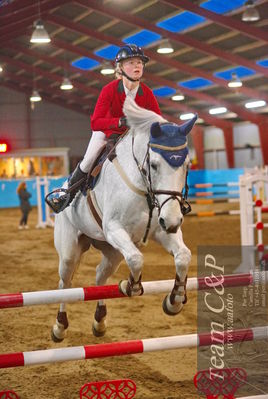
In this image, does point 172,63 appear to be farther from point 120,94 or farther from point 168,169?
point 168,169

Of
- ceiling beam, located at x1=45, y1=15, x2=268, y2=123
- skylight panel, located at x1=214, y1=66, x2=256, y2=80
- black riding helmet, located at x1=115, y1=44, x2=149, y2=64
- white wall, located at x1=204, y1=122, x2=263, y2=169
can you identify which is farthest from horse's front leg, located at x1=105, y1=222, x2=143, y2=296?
white wall, located at x1=204, y1=122, x2=263, y2=169

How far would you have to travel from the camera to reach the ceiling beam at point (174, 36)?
18.9 meters

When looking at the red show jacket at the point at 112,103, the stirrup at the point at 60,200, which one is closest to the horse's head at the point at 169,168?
the red show jacket at the point at 112,103

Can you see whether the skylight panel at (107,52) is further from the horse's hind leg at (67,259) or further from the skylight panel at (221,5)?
the horse's hind leg at (67,259)

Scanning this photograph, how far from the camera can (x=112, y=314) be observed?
7.09m

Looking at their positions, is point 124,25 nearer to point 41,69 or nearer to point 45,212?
point 45,212

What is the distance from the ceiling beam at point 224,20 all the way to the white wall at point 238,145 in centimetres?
1371

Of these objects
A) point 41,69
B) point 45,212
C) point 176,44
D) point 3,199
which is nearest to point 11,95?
point 41,69

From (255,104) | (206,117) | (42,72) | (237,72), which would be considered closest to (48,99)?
(42,72)

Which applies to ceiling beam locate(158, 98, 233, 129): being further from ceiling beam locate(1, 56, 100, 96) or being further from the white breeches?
the white breeches

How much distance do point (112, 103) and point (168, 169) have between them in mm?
929

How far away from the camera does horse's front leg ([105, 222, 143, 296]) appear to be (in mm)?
3518

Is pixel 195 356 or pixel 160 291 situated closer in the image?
pixel 160 291

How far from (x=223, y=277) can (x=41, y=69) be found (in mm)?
28978
